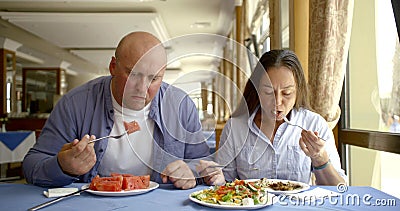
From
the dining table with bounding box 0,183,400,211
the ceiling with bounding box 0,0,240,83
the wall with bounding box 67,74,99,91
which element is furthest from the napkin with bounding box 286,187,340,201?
the wall with bounding box 67,74,99,91

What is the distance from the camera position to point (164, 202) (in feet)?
4.01

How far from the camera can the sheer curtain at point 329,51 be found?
2.15 metres

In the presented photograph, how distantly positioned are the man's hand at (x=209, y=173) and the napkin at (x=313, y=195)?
0.98ft

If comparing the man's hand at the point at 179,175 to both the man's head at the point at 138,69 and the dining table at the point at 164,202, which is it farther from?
the man's head at the point at 138,69

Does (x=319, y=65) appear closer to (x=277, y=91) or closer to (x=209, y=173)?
(x=277, y=91)

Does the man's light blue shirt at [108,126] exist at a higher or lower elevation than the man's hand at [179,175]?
higher

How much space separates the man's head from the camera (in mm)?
1426

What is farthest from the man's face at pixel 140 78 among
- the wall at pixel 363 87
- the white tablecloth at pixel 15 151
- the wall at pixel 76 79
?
the wall at pixel 76 79

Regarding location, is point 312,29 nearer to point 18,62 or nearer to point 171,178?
point 171,178

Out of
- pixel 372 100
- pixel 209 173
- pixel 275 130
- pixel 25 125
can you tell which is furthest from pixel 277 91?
pixel 25 125

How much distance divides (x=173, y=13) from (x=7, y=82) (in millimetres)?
4405

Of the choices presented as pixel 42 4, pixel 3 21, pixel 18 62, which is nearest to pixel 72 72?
pixel 18 62

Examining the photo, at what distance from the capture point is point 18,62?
12.7 m

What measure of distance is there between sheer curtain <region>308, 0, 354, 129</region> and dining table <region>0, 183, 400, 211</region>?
0.89 metres
